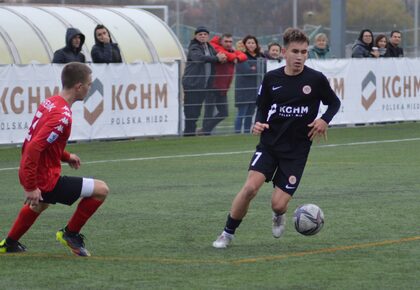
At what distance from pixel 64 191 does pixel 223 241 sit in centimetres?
145

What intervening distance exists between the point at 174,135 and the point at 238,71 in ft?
6.55

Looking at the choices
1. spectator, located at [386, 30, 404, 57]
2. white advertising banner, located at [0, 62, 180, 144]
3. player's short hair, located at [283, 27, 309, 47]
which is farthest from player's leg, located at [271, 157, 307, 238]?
spectator, located at [386, 30, 404, 57]

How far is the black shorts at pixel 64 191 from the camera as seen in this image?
8867 mm

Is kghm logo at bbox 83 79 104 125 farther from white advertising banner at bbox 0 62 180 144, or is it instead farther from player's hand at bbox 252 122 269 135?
player's hand at bbox 252 122 269 135

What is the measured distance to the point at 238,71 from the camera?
2264 centimetres

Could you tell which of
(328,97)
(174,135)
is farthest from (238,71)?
(328,97)

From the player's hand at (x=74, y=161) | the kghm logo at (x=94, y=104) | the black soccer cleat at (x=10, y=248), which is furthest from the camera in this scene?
the kghm logo at (x=94, y=104)

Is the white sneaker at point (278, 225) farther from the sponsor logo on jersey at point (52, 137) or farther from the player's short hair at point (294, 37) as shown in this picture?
the sponsor logo on jersey at point (52, 137)

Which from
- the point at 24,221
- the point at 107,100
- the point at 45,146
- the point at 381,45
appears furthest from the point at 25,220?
the point at 381,45

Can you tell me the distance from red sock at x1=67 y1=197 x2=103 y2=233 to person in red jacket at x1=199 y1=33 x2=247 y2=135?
1299 centimetres

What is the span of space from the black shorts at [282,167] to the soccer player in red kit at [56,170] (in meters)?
1.39

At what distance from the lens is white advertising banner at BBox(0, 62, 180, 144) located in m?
18.9

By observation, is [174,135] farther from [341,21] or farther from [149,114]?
[341,21]

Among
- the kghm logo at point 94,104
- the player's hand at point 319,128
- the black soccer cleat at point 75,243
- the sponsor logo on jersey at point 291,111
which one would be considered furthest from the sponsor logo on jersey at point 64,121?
the kghm logo at point 94,104
